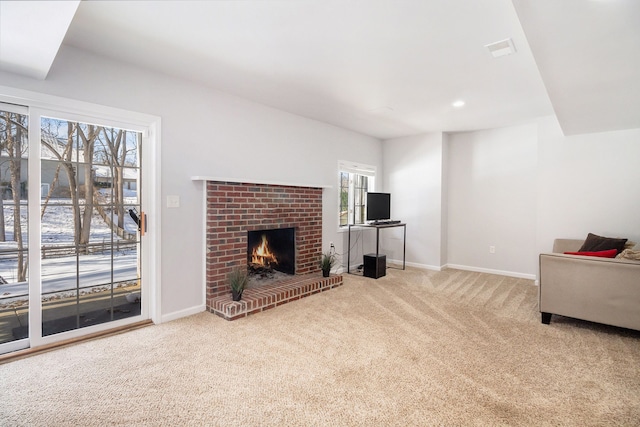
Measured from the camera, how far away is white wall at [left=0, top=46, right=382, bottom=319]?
8.31ft

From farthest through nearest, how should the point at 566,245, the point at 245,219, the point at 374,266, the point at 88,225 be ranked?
the point at 374,266 → the point at 566,245 → the point at 245,219 → the point at 88,225

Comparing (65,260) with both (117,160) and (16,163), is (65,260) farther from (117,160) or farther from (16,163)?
(117,160)

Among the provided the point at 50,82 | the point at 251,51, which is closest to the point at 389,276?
the point at 251,51

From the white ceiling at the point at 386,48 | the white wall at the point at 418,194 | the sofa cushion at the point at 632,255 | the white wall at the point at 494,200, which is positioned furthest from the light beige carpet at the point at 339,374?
the white wall at the point at 418,194

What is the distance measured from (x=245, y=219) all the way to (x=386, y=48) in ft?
7.29

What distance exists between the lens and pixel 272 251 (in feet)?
14.7

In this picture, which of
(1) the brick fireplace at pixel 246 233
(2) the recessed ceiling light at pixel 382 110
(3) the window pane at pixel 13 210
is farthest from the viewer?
(2) the recessed ceiling light at pixel 382 110

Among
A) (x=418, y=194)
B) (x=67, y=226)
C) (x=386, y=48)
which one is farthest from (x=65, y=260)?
(x=418, y=194)

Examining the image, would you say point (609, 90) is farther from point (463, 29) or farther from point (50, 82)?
point (50, 82)

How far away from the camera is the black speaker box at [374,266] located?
4658 millimetres

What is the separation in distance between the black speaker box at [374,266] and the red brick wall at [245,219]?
32.7 inches

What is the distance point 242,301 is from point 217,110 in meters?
2.02

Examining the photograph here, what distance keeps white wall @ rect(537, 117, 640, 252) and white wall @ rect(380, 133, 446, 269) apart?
55.4 inches

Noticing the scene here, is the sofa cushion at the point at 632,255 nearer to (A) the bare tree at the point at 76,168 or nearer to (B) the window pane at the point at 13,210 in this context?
(A) the bare tree at the point at 76,168
